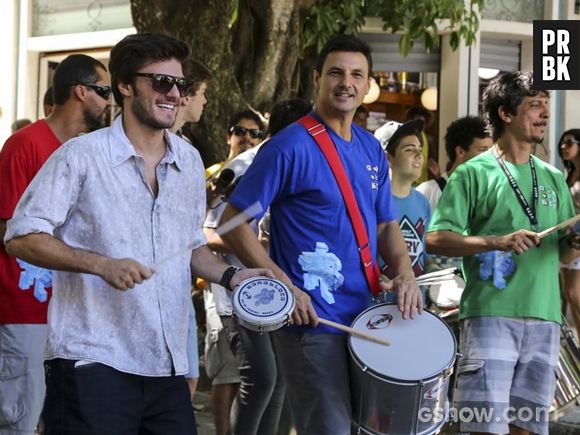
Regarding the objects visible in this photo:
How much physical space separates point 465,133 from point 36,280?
3839 millimetres

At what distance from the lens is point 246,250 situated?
16.5 feet

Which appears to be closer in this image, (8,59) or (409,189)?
(409,189)

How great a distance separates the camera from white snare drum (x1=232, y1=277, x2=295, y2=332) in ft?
14.6

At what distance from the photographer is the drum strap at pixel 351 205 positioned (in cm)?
506

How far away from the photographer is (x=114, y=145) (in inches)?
170

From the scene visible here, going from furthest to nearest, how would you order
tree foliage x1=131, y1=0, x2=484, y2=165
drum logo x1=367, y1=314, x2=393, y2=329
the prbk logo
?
1. tree foliage x1=131, y1=0, x2=484, y2=165
2. the prbk logo
3. drum logo x1=367, y1=314, x2=393, y2=329

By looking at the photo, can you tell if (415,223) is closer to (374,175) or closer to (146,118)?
(374,175)

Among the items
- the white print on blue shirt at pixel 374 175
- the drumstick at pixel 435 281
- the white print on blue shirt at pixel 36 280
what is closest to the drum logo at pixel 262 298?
the white print on blue shirt at pixel 374 175

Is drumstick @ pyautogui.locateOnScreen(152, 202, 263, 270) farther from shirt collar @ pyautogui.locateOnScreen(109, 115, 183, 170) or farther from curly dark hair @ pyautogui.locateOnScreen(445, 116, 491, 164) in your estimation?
curly dark hair @ pyautogui.locateOnScreen(445, 116, 491, 164)

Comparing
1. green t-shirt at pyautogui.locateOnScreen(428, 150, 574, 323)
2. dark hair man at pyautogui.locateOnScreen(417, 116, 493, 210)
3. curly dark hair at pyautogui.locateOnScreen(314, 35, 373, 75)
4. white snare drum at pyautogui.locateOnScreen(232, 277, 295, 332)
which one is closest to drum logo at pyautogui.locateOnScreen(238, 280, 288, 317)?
white snare drum at pyautogui.locateOnScreen(232, 277, 295, 332)

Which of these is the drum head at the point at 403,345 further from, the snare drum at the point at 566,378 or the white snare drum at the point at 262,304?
the snare drum at the point at 566,378

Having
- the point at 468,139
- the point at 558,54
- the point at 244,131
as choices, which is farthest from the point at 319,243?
the point at 558,54

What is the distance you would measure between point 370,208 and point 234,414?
1.91 m

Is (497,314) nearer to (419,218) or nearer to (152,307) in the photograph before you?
(419,218)
